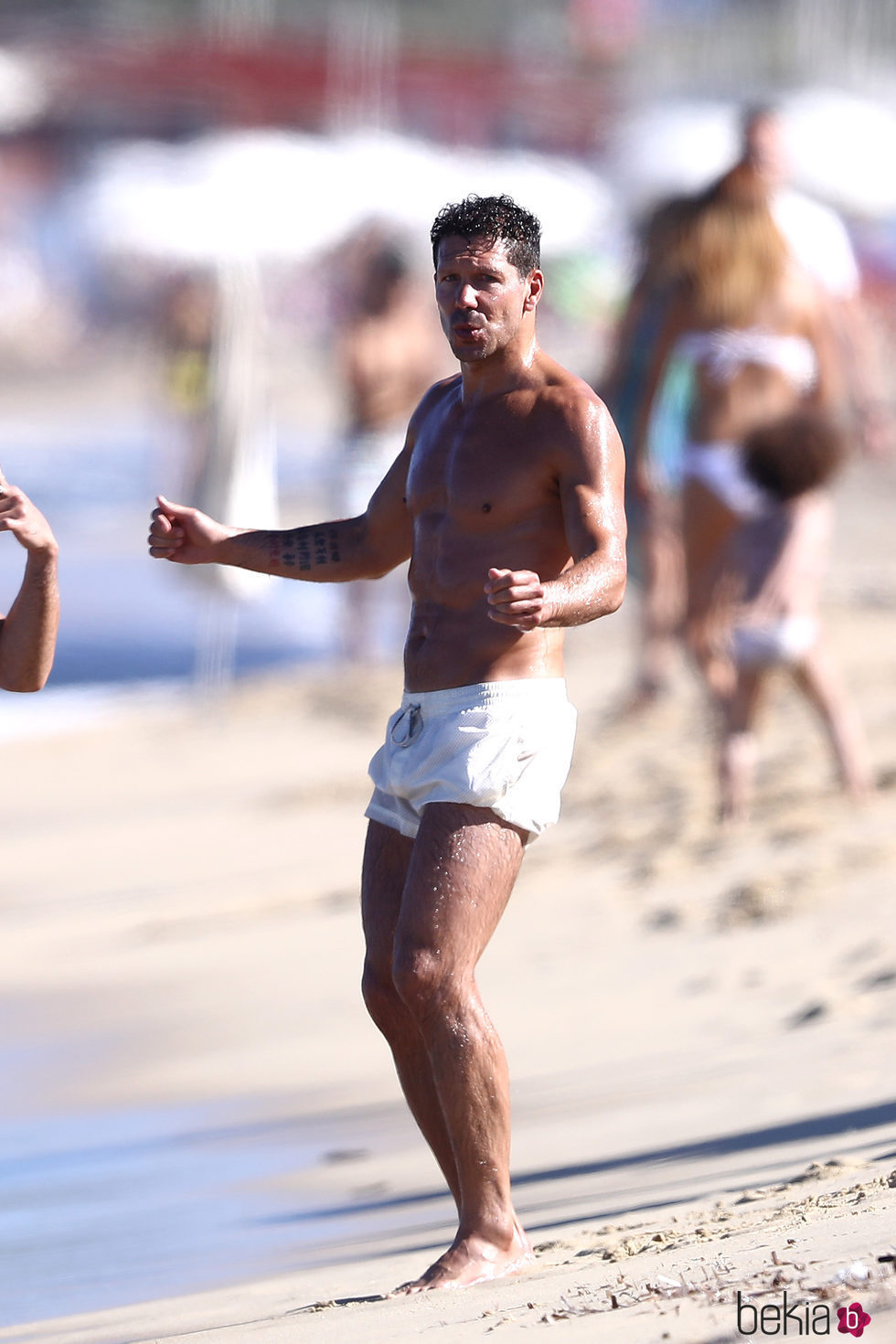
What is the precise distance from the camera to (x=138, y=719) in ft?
33.7

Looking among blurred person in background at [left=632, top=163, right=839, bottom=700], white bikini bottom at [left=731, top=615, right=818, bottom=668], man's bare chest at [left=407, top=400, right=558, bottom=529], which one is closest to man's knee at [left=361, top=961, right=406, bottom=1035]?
man's bare chest at [left=407, top=400, right=558, bottom=529]

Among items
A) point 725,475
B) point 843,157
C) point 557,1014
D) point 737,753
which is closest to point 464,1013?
point 557,1014

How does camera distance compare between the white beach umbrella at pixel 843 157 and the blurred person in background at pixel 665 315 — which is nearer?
the blurred person in background at pixel 665 315

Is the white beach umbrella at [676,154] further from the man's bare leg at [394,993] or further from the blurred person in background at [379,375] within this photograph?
the man's bare leg at [394,993]

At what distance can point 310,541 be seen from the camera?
3.53m

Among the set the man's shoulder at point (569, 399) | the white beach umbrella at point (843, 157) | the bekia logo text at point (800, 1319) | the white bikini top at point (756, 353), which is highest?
the white beach umbrella at point (843, 157)

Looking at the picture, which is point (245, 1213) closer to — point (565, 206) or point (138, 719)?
point (138, 719)

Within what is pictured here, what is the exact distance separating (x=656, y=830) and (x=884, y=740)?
123 centimetres

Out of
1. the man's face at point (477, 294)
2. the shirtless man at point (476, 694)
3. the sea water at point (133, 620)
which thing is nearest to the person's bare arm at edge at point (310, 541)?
the shirtless man at point (476, 694)

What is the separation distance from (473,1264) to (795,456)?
3.67m

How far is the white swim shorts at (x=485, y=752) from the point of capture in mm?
3178

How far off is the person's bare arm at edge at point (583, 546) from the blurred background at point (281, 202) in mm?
4699

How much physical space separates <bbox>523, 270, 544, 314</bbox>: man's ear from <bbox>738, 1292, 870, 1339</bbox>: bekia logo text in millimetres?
1612

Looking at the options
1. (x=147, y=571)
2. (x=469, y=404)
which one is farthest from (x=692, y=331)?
(x=147, y=571)
